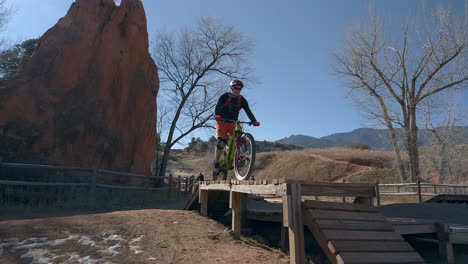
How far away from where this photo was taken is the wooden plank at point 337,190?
4270 millimetres

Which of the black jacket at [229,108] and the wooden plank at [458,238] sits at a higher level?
the black jacket at [229,108]

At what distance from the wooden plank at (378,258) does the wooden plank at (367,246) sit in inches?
2.2

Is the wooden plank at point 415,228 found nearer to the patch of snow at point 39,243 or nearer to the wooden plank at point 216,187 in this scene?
the wooden plank at point 216,187

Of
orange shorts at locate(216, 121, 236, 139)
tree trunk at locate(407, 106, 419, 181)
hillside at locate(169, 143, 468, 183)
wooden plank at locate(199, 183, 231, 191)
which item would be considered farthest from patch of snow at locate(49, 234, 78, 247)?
hillside at locate(169, 143, 468, 183)

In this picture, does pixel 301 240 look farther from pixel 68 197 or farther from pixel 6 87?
pixel 6 87

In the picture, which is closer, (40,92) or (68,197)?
(68,197)

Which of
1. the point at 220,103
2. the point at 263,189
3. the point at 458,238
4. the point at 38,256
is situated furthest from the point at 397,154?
the point at 38,256

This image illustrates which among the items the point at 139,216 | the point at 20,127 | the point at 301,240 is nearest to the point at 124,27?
the point at 20,127

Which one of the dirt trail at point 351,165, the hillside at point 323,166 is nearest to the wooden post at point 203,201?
the hillside at point 323,166

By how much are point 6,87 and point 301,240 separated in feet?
39.0

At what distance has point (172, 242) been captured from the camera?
523 centimetres

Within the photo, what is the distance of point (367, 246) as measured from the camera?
12.1 ft

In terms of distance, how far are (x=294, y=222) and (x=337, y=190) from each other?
33.2 inches

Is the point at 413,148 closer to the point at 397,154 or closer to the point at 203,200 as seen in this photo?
the point at 397,154
